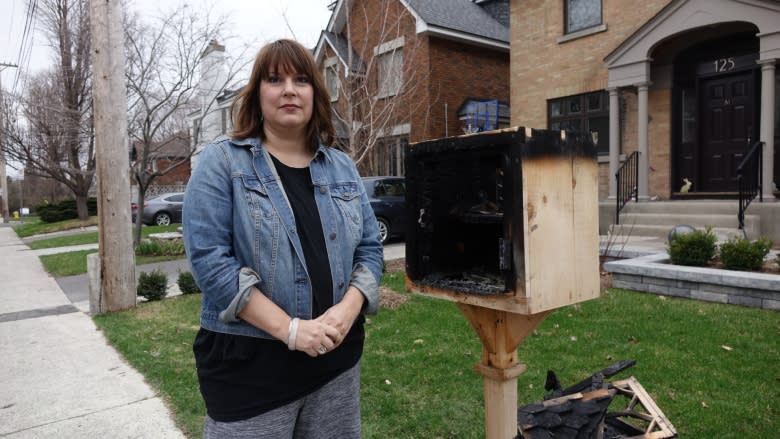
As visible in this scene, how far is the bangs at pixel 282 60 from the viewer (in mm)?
1760

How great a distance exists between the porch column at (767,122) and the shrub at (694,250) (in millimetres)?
3471

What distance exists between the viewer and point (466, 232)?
2.34 meters

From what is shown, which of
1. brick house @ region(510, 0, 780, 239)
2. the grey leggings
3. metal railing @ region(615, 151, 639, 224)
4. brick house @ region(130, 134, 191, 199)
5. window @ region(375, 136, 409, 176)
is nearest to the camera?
the grey leggings

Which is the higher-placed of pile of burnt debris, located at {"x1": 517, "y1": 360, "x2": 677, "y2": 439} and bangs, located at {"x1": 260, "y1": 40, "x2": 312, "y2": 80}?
bangs, located at {"x1": 260, "y1": 40, "x2": 312, "y2": 80}

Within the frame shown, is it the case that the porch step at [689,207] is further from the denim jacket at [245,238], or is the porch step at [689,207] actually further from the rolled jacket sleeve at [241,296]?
the rolled jacket sleeve at [241,296]

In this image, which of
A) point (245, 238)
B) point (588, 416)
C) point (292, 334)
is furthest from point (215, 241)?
point (588, 416)

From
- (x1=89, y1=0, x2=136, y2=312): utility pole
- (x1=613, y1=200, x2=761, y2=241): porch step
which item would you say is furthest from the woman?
(x1=613, y1=200, x2=761, y2=241): porch step

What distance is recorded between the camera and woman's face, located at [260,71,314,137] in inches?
69.1

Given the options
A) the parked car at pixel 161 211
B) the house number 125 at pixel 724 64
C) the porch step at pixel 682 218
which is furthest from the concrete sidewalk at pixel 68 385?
the parked car at pixel 161 211

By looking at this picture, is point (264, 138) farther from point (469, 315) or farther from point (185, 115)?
point (185, 115)

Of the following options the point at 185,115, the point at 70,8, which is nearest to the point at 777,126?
the point at 185,115

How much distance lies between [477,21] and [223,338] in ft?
56.5

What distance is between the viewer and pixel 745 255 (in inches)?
238

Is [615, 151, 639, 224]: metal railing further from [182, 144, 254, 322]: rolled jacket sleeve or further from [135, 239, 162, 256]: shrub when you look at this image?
[182, 144, 254, 322]: rolled jacket sleeve
